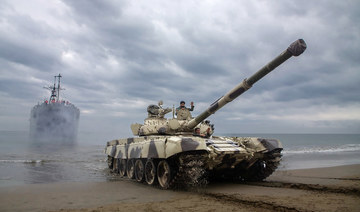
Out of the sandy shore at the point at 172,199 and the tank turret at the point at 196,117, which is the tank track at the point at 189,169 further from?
the tank turret at the point at 196,117

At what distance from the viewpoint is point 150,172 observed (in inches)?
463

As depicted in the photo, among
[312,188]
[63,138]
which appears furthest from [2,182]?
[63,138]

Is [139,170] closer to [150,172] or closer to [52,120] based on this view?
[150,172]

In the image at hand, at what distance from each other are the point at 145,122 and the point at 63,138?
5346 centimetres

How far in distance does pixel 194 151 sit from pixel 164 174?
5.61 feet

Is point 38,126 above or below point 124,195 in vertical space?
above

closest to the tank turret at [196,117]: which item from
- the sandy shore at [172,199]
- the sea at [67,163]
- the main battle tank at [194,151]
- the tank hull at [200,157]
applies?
the main battle tank at [194,151]

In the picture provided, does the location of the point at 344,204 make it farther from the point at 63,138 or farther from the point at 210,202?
the point at 63,138

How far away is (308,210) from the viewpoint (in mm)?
6273

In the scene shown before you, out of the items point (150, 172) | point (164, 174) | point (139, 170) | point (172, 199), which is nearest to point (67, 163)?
point (139, 170)

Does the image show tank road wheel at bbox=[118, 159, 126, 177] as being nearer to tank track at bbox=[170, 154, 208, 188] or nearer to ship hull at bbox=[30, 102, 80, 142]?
tank track at bbox=[170, 154, 208, 188]

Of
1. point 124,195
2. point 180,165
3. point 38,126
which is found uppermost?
point 38,126

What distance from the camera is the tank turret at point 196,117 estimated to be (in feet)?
26.9

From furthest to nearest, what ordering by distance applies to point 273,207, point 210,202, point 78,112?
point 78,112, point 210,202, point 273,207
